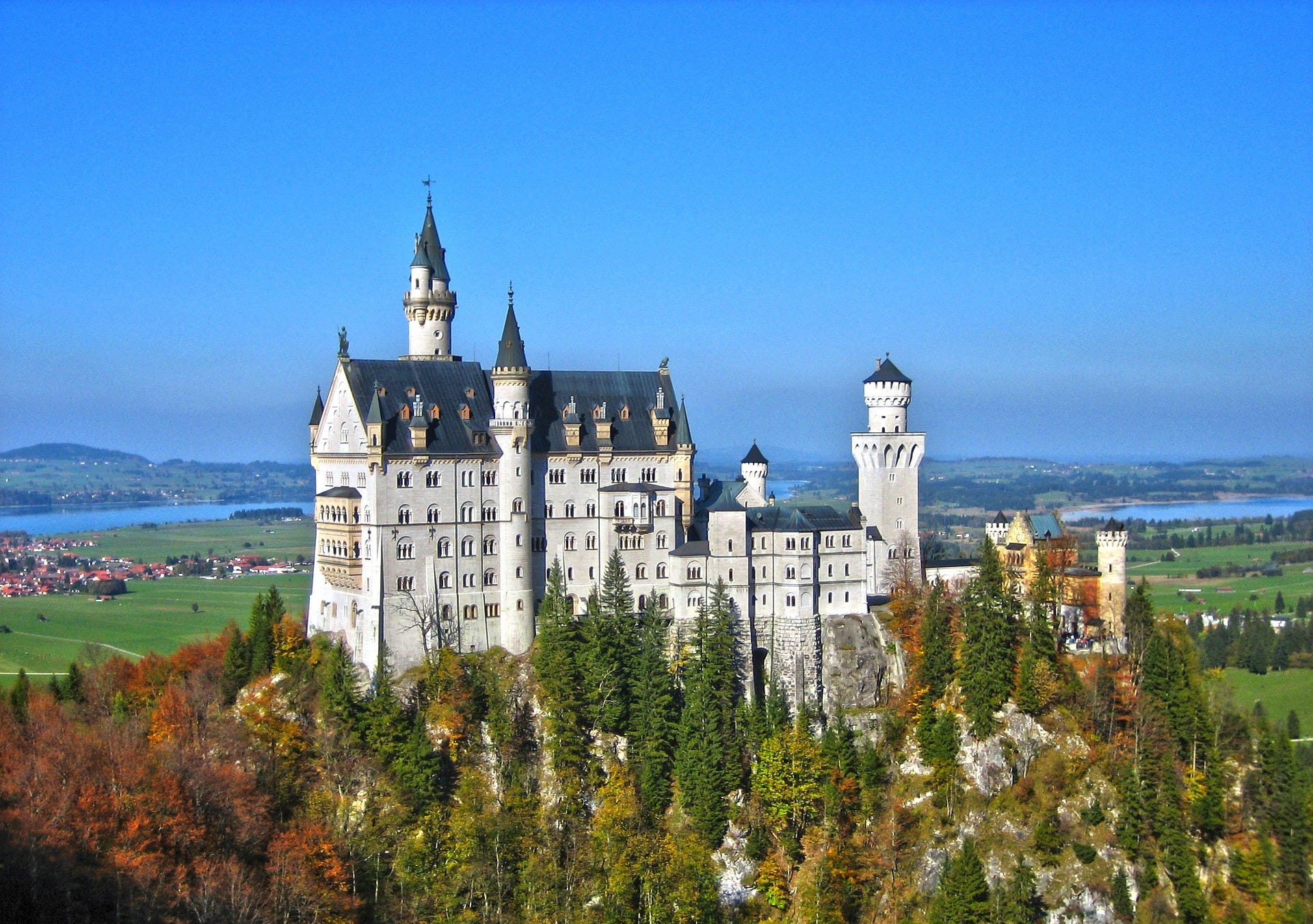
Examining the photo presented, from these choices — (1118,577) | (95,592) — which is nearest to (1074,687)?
(1118,577)

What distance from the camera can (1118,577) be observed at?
78.1 meters

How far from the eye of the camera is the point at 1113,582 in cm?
7800

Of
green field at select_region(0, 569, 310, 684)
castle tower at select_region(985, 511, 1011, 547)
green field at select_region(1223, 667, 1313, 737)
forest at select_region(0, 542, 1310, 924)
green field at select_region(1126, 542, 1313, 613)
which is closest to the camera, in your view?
→ forest at select_region(0, 542, 1310, 924)

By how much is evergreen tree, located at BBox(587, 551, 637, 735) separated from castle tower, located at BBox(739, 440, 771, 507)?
35.6 feet

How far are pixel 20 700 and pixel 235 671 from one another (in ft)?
41.5

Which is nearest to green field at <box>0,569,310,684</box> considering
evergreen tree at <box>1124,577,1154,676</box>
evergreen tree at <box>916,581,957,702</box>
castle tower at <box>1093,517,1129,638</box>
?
evergreen tree at <box>916,581,957,702</box>

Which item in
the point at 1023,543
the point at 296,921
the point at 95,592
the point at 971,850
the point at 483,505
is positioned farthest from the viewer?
the point at 95,592

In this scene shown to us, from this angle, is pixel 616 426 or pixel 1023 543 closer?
pixel 616 426

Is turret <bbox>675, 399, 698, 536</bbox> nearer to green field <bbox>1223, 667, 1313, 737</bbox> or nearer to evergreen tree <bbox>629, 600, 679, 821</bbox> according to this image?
evergreen tree <bbox>629, 600, 679, 821</bbox>

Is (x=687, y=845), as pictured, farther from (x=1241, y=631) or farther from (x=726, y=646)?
(x=1241, y=631)

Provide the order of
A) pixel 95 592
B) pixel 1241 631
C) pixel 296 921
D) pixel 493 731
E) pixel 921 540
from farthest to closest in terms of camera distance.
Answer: pixel 95 592
pixel 1241 631
pixel 921 540
pixel 493 731
pixel 296 921

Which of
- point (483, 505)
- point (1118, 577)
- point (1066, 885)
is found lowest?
point (1066, 885)

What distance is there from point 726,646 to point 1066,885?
20613 mm

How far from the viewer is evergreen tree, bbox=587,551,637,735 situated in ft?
224
